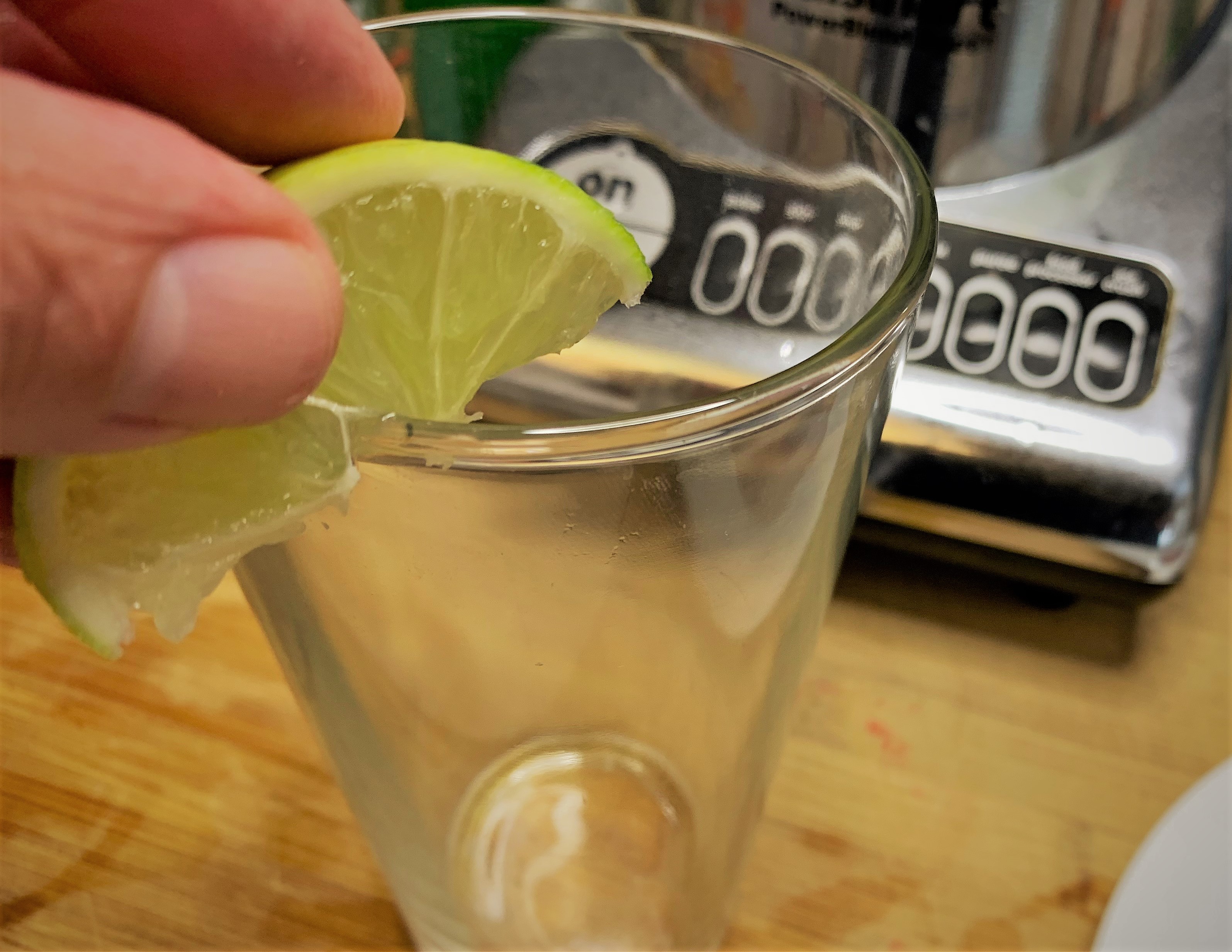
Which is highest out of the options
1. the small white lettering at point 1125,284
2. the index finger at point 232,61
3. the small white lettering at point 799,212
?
the index finger at point 232,61

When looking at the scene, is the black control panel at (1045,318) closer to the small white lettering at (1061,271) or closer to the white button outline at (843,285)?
the small white lettering at (1061,271)

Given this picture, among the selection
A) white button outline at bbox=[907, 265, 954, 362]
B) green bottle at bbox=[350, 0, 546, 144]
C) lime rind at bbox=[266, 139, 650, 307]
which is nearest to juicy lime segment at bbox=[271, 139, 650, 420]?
lime rind at bbox=[266, 139, 650, 307]

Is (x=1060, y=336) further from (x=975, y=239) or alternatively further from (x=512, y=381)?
(x=512, y=381)

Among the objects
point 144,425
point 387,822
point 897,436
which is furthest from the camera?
point 897,436

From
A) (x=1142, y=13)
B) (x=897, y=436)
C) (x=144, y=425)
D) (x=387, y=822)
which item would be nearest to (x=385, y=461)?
(x=144, y=425)

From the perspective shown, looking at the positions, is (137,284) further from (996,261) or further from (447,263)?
(996,261)

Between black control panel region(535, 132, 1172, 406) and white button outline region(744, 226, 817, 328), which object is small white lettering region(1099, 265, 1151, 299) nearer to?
black control panel region(535, 132, 1172, 406)

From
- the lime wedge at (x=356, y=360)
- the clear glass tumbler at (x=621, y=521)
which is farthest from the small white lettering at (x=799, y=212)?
the lime wedge at (x=356, y=360)
